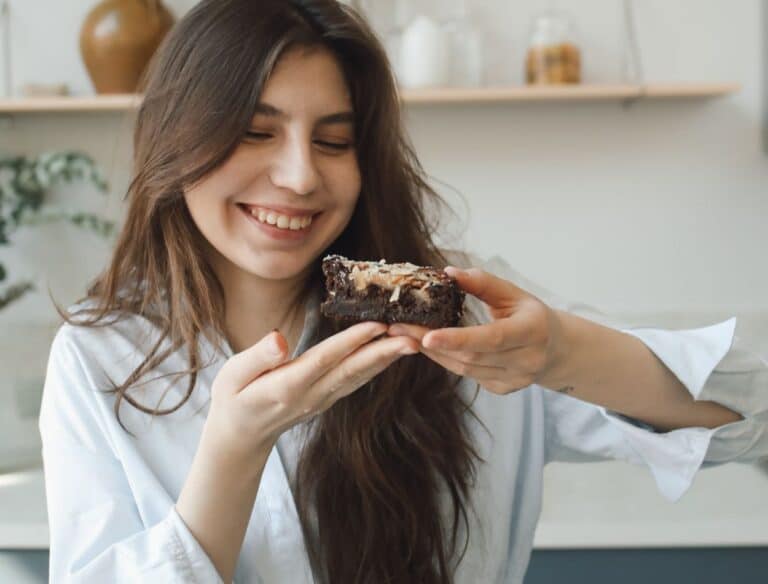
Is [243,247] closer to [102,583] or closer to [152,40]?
[102,583]

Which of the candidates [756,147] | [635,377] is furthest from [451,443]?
[756,147]

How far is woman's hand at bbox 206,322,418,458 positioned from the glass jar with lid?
1.39 metres

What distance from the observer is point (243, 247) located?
3.59 ft

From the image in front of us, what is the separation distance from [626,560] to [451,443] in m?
0.55

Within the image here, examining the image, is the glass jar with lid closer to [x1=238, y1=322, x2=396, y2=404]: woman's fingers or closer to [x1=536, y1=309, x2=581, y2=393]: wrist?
[x1=536, y1=309, x2=581, y2=393]: wrist

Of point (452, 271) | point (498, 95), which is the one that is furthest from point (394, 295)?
point (498, 95)

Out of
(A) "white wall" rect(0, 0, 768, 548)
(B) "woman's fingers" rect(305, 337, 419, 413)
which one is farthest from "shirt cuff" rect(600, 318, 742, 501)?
(A) "white wall" rect(0, 0, 768, 548)

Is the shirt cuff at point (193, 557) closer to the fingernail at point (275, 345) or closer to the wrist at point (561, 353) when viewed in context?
the fingernail at point (275, 345)

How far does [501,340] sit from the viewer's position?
0.90m

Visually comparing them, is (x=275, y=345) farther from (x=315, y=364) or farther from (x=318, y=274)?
(x=318, y=274)

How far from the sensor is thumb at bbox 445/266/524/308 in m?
0.94

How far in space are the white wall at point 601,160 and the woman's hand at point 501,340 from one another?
51.1 inches

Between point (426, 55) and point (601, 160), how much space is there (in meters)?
0.52

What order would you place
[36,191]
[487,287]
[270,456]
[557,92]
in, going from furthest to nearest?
[36,191] → [557,92] → [270,456] → [487,287]
